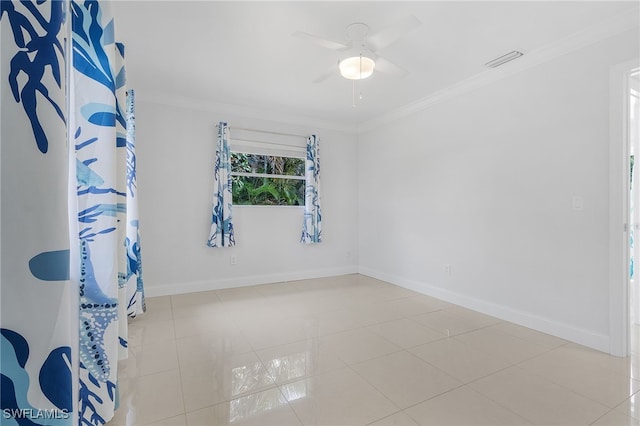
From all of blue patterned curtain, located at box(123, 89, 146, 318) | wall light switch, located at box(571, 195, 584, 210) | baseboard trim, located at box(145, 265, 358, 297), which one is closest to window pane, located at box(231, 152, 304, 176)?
blue patterned curtain, located at box(123, 89, 146, 318)

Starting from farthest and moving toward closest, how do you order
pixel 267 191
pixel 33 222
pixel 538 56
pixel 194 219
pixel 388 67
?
1. pixel 267 191
2. pixel 194 219
3. pixel 538 56
4. pixel 388 67
5. pixel 33 222

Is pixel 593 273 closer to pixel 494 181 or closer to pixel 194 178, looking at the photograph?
pixel 494 181

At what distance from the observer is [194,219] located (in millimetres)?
3984

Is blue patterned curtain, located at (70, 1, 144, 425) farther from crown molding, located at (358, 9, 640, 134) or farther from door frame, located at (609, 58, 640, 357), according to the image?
door frame, located at (609, 58, 640, 357)

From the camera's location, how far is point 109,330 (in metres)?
1.40

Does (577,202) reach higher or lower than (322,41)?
lower

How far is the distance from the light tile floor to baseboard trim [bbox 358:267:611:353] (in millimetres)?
86

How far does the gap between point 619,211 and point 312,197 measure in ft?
11.1

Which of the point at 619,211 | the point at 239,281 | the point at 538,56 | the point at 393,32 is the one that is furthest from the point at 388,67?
the point at 239,281

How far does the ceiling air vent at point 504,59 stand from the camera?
268 centimetres

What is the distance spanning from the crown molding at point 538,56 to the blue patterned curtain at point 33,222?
3.35m

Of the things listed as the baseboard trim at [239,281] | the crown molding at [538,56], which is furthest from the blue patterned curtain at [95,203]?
the crown molding at [538,56]

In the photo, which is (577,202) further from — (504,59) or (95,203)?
(95,203)

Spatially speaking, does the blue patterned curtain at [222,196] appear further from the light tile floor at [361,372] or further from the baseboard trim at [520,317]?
the baseboard trim at [520,317]
